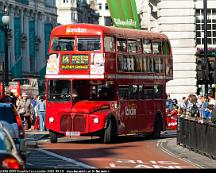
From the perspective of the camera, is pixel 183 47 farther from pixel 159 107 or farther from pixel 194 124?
pixel 194 124

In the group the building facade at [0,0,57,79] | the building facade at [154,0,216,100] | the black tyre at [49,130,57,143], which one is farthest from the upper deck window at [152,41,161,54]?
the building facade at [0,0,57,79]

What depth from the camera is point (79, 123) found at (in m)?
Answer: 29.6

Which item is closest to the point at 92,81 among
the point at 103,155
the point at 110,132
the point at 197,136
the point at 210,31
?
the point at 110,132

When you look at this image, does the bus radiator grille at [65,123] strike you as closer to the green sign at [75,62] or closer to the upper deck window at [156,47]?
the green sign at [75,62]

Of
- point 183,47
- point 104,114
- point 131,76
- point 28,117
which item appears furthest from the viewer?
point 183,47

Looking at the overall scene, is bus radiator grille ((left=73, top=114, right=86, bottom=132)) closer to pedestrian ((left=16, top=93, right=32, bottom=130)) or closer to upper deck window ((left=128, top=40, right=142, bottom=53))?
upper deck window ((left=128, top=40, right=142, bottom=53))

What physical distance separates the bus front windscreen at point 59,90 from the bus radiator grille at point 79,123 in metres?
0.79

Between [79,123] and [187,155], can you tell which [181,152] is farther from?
[79,123]

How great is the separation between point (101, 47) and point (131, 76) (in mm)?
2275

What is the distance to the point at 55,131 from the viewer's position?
30188mm

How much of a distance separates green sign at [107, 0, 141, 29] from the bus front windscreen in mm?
7161

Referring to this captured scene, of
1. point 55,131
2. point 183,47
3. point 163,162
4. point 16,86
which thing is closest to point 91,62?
point 55,131

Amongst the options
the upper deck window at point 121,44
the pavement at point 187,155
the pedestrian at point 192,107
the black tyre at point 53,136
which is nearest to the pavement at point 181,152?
the pavement at point 187,155

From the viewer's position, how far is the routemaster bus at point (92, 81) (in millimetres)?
29594
